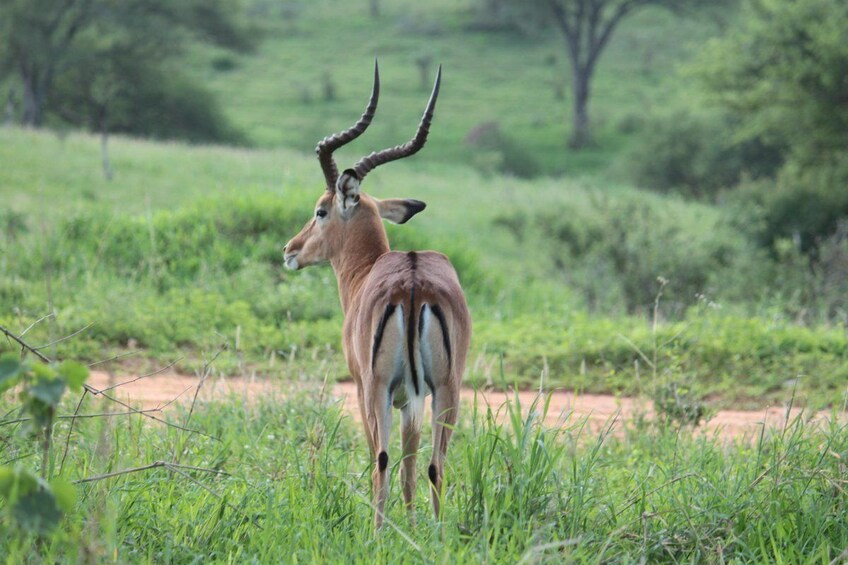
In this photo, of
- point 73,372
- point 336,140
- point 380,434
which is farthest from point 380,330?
point 336,140

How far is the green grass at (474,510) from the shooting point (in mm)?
3418

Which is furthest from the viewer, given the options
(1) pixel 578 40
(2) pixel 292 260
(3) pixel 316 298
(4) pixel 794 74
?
(1) pixel 578 40

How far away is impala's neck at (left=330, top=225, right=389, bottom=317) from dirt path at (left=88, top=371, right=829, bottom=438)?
25.9 inches

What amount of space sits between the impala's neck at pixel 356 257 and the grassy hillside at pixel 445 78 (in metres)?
22.3

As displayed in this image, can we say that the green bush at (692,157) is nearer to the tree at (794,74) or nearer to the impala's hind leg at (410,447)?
the tree at (794,74)

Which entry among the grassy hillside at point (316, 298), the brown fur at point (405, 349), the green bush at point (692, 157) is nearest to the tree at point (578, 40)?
the green bush at point (692, 157)

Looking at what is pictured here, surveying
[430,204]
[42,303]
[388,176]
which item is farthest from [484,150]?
[42,303]

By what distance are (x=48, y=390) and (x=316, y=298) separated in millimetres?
6570

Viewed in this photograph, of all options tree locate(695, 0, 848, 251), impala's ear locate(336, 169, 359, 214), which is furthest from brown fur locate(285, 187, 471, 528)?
tree locate(695, 0, 848, 251)

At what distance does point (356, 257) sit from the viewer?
16.8ft

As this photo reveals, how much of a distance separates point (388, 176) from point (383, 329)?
18602 millimetres

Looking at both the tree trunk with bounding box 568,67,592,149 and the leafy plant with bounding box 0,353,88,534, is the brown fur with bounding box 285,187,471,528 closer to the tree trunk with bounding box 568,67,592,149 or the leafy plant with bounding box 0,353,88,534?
the leafy plant with bounding box 0,353,88,534

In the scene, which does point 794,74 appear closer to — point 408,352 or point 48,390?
point 408,352

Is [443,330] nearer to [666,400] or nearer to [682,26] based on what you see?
[666,400]
